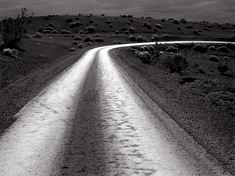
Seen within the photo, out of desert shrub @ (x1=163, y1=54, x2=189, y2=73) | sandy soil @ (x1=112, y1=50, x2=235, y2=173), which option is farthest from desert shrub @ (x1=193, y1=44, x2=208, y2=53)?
sandy soil @ (x1=112, y1=50, x2=235, y2=173)

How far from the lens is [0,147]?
7.13 meters

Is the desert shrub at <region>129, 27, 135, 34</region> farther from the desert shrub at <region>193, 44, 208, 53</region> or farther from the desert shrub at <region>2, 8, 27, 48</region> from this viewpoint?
Result: the desert shrub at <region>2, 8, 27, 48</region>

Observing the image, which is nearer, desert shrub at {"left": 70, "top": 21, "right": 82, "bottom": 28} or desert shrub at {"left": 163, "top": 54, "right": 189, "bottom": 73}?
desert shrub at {"left": 163, "top": 54, "right": 189, "bottom": 73}

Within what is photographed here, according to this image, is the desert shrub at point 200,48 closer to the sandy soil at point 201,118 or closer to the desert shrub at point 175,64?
the desert shrub at point 175,64

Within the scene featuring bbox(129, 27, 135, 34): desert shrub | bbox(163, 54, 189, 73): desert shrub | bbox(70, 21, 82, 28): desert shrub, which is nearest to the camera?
bbox(163, 54, 189, 73): desert shrub

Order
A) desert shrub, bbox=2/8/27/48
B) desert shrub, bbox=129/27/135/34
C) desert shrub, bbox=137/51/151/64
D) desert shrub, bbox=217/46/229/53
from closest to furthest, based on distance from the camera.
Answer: desert shrub, bbox=2/8/27/48 → desert shrub, bbox=137/51/151/64 → desert shrub, bbox=217/46/229/53 → desert shrub, bbox=129/27/135/34

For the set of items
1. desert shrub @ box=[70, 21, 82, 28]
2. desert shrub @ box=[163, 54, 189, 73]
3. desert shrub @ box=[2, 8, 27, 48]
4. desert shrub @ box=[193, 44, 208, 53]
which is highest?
desert shrub @ box=[70, 21, 82, 28]

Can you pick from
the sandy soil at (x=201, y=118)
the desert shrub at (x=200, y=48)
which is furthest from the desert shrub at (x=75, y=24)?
the sandy soil at (x=201, y=118)

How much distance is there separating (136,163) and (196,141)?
2.08 metres

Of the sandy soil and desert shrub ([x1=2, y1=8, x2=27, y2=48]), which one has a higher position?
desert shrub ([x1=2, y1=8, x2=27, y2=48])

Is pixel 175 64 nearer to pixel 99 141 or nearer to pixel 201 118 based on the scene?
pixel 201 118

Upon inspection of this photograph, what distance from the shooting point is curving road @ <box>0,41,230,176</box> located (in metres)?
6.00

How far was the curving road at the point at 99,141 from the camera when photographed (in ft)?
19.7

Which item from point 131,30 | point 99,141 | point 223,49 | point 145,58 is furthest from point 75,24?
point 99,141
